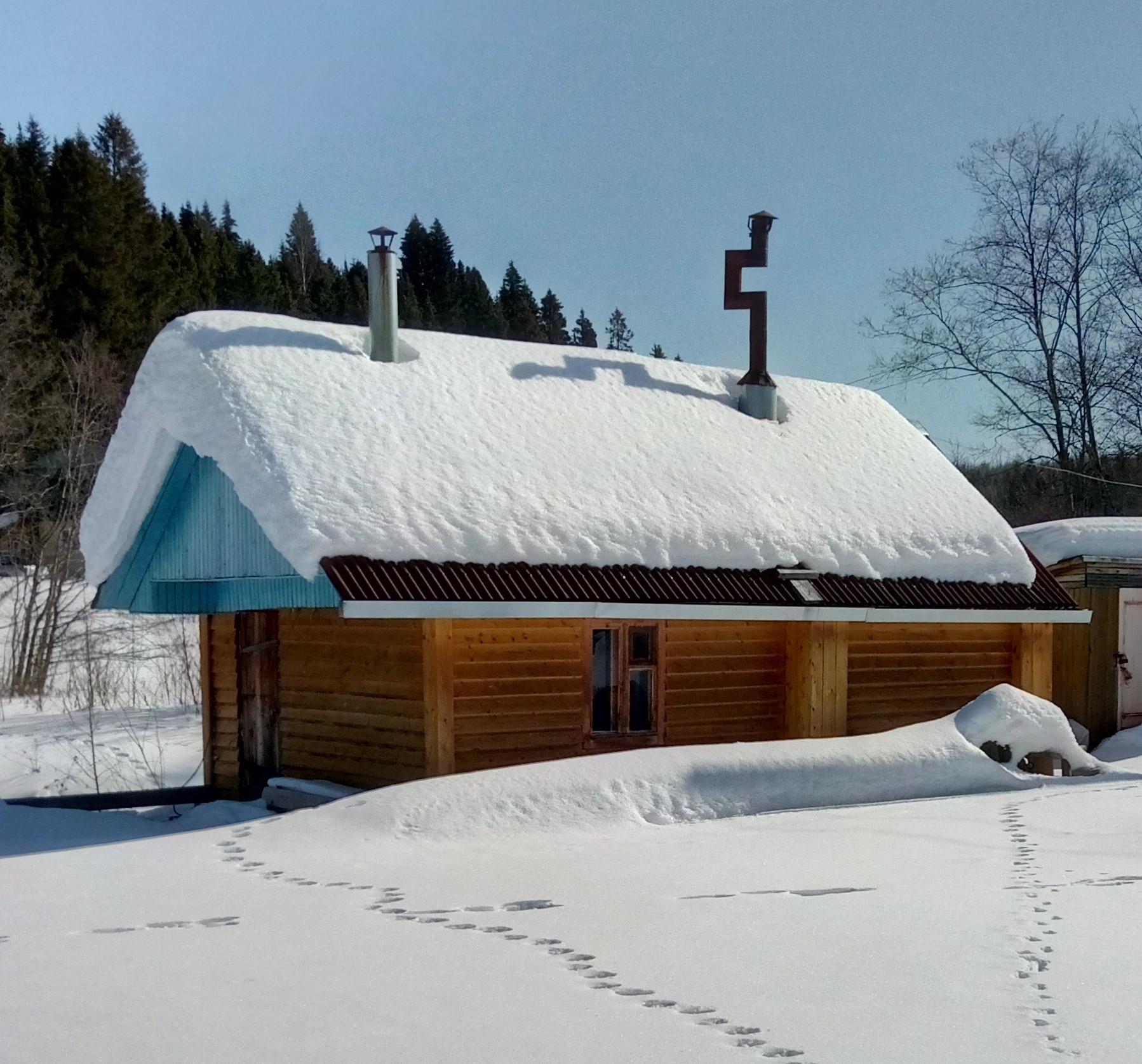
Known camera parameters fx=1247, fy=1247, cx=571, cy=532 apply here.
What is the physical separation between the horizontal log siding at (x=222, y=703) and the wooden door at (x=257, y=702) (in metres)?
0.12

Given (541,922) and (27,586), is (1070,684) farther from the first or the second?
(27,586)

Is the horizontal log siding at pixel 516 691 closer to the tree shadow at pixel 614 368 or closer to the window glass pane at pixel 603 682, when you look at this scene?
the window glass pane at pixel 603 682

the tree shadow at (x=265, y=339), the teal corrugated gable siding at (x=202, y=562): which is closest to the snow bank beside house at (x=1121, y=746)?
the teal corrugated gable siding at (x=202, y=562)

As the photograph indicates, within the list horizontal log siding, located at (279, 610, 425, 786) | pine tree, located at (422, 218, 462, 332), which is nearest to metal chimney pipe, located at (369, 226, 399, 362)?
horizontal log siding, located at (279, 610, 425, 786)

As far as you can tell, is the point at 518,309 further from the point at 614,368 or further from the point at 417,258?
the point at 614,368

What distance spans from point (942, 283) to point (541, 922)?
29812mm

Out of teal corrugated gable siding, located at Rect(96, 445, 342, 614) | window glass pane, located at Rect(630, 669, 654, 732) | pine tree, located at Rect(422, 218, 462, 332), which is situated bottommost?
window glass pane, located at Rect(630, 669, 654, 732)

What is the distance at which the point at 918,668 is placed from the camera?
586 inches

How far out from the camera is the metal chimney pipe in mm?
13969

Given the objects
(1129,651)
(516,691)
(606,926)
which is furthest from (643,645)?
(1129,651)

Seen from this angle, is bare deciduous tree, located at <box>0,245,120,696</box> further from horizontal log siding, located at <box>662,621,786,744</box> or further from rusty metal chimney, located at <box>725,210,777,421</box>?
horizontal log siding, located at <box>662,621,786,744</box>

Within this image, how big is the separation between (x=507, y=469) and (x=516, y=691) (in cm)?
227

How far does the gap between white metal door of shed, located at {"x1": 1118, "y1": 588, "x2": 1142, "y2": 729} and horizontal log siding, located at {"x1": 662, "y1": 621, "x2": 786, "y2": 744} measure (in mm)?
6921

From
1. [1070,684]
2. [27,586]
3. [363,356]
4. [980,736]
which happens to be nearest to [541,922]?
[980,736]
